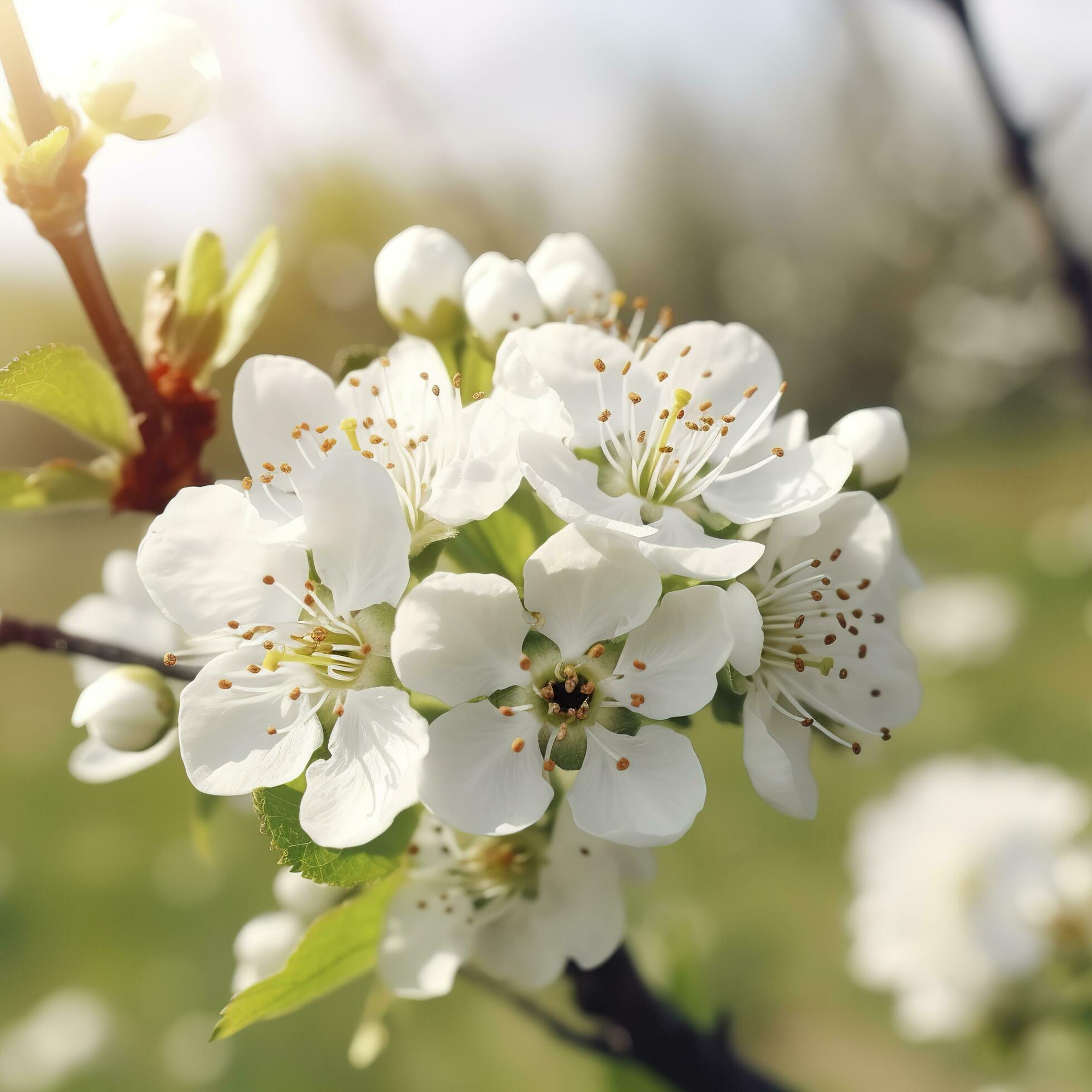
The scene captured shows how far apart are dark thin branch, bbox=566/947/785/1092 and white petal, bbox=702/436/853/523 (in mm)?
337

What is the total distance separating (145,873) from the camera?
282cm

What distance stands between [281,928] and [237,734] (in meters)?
0.29

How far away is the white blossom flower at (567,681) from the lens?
0.43 metres

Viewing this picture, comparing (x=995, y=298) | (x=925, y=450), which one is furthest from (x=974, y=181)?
(x=925, y=450)

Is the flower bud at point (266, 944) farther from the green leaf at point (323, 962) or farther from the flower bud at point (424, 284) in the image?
the flower bud at point (424, 284)

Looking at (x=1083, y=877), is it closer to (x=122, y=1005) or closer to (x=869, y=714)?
(x=869, y=714)

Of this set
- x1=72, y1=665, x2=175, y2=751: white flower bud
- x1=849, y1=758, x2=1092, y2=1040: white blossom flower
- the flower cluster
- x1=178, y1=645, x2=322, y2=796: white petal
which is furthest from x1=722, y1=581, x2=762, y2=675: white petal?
x1=849, y1=758, x2=1092, y2=1040: white blossom flower

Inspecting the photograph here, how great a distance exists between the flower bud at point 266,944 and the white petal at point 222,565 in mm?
299

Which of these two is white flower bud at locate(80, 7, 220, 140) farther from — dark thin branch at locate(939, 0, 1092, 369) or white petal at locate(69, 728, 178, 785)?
dark thin branch at locate(939, 0, 1092, 369)

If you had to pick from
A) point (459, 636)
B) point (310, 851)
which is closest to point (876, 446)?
point (459, 636)

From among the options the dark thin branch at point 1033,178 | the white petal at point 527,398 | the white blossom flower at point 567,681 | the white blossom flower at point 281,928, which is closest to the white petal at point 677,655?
the white blossom flower at point 567,681

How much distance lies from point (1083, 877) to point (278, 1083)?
179cm

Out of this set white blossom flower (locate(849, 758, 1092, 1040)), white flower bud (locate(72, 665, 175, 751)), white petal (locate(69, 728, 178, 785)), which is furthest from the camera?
white blossom flower (locate(849, 758, 1092, 1040))

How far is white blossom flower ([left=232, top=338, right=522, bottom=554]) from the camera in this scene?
0.52 meters
